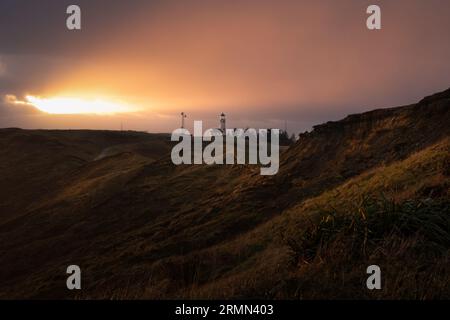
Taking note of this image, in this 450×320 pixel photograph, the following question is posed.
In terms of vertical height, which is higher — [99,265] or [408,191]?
[408,191]

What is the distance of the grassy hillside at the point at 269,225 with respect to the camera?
6.67 meters

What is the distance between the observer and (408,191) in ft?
44.5

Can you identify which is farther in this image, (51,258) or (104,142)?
(104,142)

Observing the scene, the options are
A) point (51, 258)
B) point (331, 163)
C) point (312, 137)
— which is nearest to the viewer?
point (51, 258)

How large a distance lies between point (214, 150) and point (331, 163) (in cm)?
1449

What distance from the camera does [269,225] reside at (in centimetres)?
1711

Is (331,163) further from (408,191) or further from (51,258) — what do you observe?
(51,258)

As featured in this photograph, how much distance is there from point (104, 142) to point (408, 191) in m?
72.6

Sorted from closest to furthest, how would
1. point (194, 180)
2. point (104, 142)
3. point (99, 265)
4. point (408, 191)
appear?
point (408, 191), point (99, 265), point (194, 180), point (104, 142)

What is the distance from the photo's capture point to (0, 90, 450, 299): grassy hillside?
6.67 metres

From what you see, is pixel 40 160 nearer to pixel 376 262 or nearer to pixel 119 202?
pixel 119 202
